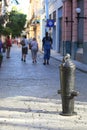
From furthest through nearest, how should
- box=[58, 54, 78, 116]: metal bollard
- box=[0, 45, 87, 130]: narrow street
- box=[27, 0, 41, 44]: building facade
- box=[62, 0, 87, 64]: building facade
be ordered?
box=[27, 0, 41, 44]: building facade < box=[62, 0, 87, 64]: building facade < box=[58, 54, 78, 116]: metal bollard < box=[0, 45, 87, 130]: narrow street

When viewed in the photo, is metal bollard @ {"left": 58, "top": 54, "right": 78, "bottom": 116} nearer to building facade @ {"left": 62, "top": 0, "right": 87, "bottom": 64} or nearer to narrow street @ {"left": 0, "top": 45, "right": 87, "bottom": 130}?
narrow street @ {"left": 0, "top": 45, "right": 87, "bottom": 130}

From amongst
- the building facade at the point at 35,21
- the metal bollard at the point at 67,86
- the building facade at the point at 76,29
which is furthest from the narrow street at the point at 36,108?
the building facade at the point at 35,21

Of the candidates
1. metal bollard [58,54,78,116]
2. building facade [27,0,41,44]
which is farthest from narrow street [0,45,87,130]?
building facade [27,0,41,44]

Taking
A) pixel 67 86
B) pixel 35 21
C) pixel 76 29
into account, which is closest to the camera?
pixel 67 86

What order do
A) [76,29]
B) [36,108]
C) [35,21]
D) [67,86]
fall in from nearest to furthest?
[67,86] → [36,108] → [76,29] → [35,21]

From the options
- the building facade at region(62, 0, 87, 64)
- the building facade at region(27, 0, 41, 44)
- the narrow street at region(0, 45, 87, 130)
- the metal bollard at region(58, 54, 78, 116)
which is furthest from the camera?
the building facade at region(27, 0, 41, 44)

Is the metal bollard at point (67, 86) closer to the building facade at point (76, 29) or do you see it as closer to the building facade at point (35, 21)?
the building facade at point (76, 29)

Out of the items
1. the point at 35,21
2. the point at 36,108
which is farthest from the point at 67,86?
the point at 35,21

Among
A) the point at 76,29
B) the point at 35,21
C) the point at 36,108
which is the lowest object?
the point at 35,21

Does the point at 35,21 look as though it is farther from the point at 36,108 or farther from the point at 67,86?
the point at 67,86

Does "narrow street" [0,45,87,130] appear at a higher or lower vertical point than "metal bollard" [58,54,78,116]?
lower

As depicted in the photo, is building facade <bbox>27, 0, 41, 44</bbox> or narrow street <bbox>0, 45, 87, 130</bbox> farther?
building facade <bbox>27, 0, 41, 44</bbox>

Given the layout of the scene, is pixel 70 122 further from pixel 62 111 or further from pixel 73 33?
pixel 73 33

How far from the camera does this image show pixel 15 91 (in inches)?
530
